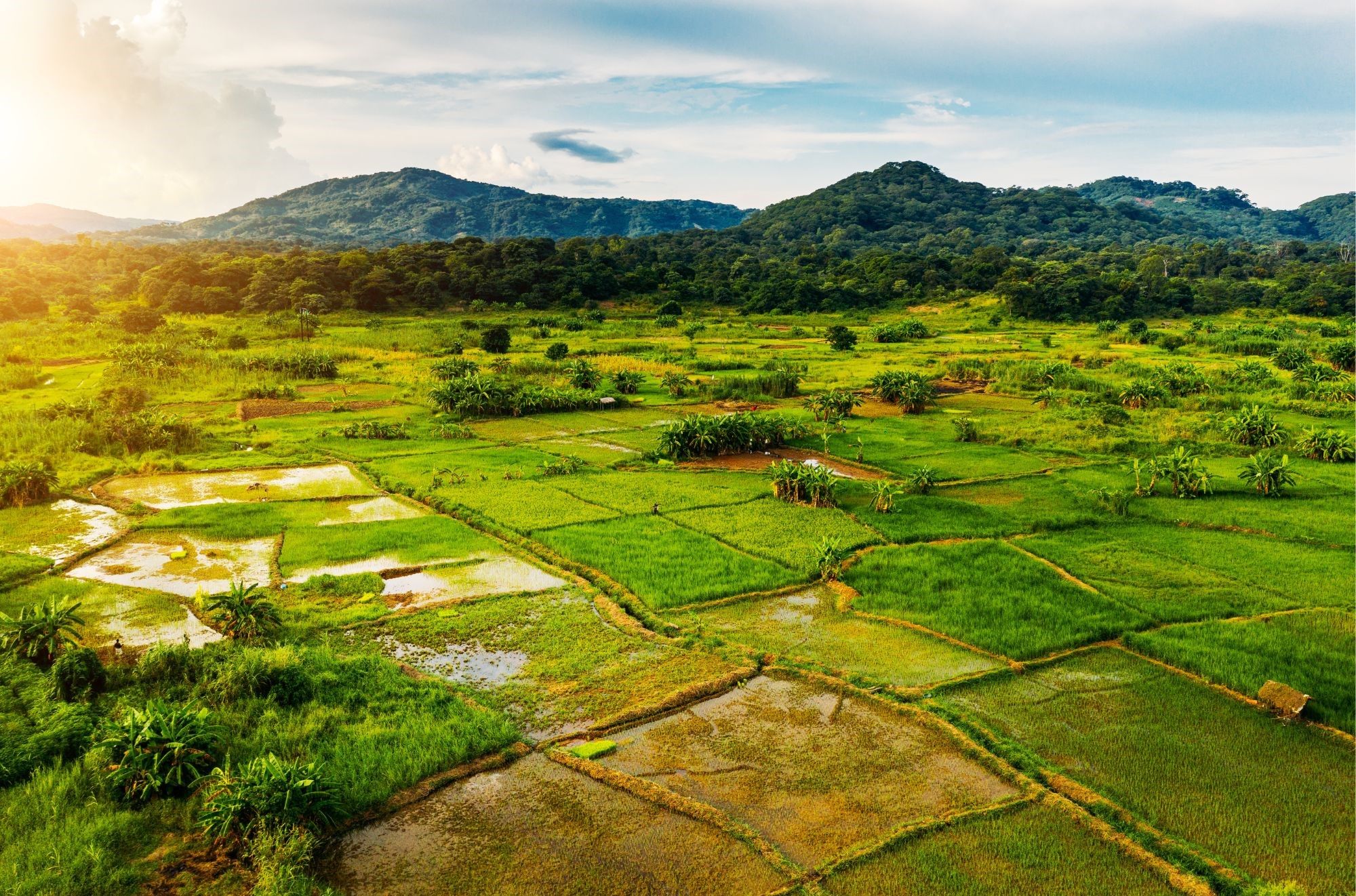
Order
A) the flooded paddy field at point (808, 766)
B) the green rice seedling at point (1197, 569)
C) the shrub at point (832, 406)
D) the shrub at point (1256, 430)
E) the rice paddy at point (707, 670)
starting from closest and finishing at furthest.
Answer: the rice paddy at point (707, 670), the flooded paddy field at point (808, 766), the green rice seedling at point (1197, 569), the shrub at point (1256, 430), the shrub at point (832, 406)

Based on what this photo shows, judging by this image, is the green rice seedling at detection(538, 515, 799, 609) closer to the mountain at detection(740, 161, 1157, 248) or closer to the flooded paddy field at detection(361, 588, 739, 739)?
the flooded paddy field at detection(361, 588, 739, 739)

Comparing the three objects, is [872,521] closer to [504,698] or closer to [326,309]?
[504,698]

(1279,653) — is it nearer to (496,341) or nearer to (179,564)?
(179,564)

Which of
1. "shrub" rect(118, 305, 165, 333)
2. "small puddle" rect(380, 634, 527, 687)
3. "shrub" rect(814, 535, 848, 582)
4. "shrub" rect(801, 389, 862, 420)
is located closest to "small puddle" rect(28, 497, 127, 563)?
"small puddle" rect(380, 634, 527, 687)

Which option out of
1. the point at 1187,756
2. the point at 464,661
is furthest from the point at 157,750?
the point at 1187,756

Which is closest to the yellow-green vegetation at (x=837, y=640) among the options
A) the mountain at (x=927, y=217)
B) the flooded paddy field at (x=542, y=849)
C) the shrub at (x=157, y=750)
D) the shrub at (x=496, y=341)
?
the flooded paddy field at (x=542, y=849)

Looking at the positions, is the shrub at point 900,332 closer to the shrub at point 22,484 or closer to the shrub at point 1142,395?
the shrub at point 1142,395
